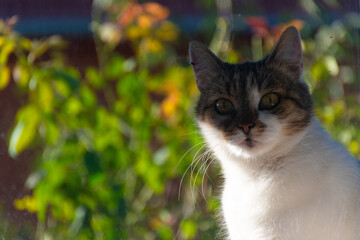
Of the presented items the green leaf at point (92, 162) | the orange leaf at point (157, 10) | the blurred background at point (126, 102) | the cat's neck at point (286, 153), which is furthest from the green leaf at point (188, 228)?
the orange leaf at point (157, 10)

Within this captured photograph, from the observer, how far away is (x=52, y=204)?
3.88 ft

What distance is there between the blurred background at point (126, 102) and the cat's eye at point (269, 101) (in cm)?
16

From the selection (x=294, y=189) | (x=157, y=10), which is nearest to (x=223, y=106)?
(x=294, y=189)

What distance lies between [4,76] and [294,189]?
2.35ft

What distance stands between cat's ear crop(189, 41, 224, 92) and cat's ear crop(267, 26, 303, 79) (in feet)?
0.39

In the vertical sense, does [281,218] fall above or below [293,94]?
below

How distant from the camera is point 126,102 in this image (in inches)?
50.5

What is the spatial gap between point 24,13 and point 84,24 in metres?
0.14

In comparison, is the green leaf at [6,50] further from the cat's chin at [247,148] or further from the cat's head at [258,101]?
the cat's chin at [247,148]

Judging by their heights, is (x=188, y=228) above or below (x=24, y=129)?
below

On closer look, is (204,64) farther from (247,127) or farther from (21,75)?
(21,75)

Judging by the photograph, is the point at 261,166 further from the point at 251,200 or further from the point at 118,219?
the point at 118,219

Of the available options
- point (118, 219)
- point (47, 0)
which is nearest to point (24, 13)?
point (47, 0)

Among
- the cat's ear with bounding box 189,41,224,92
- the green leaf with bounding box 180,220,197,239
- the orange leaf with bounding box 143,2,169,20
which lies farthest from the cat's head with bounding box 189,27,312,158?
the green leaf with bounding box 180,220,197,239
